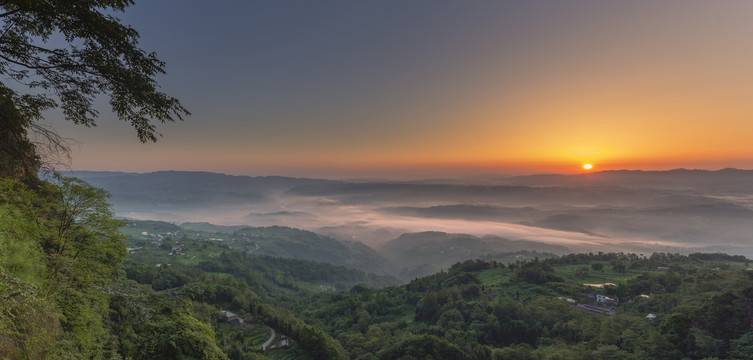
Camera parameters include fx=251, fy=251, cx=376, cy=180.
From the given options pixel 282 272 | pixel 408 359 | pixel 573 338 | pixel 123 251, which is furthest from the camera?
pixel 282 272

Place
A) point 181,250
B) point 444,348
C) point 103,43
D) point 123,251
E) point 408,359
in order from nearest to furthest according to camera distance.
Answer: point 103,43
point 123,251
point 408,359
point 444,348
point 181,250

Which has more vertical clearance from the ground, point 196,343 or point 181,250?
point 196,343

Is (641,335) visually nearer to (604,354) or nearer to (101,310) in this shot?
(604,354)

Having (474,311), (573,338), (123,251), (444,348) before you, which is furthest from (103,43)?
(474,311)

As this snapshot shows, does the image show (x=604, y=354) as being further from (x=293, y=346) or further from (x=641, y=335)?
(x=293, y=346)

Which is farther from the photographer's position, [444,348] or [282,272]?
[282,272]

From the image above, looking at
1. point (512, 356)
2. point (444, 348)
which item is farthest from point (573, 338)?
point (444, 348)

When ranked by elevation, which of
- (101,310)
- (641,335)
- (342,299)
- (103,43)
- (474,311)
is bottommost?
(342,299)

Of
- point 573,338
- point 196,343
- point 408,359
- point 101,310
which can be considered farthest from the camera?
point 573,338

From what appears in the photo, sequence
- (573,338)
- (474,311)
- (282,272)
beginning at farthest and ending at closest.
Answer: (282,272) → (474,311) → (573,338)
